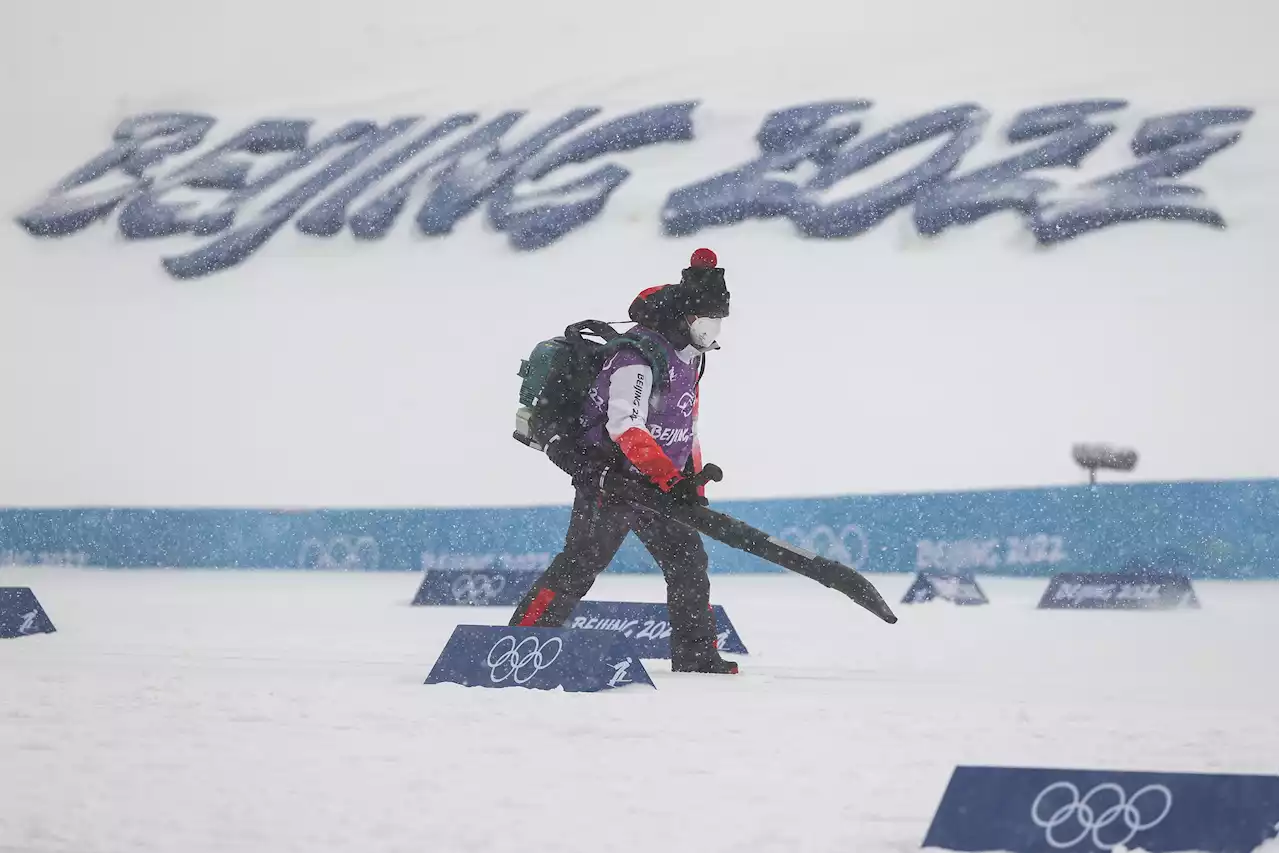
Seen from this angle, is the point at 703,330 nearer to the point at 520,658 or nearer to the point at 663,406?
the point at 663,406

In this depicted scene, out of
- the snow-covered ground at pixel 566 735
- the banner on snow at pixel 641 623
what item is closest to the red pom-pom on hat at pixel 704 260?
the snow-covered ground at pixel 566 735

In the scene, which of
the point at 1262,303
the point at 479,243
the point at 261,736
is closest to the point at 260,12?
the point at 479,243

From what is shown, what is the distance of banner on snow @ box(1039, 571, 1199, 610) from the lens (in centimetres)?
850

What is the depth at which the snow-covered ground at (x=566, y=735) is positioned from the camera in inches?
105

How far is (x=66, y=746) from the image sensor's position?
11.5ft

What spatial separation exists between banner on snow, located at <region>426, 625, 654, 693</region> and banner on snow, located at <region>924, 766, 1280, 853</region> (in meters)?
2.11

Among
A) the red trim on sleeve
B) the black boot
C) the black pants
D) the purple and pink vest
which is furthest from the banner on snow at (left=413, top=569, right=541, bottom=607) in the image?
the red trim on sleeve

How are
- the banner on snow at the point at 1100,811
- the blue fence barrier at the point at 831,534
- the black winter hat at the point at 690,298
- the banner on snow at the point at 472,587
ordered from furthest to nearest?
the blue fence barrier at the point at 831,534 < the banner on snow at the point at 472,587 < the black winter hat at the point at 690,298 < the banner on snow at the point at 1100,811

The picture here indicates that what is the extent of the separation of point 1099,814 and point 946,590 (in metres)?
6.49

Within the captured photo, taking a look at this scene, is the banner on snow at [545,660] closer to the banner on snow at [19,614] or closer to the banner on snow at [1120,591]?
the banner on snow at [19,614]

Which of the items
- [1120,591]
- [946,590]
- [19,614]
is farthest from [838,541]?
[19,614]

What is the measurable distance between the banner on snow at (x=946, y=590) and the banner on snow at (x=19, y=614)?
4823 mm

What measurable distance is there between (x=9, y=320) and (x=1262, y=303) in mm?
9950

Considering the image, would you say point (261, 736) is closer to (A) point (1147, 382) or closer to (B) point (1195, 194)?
(A) point (1147, 382)
